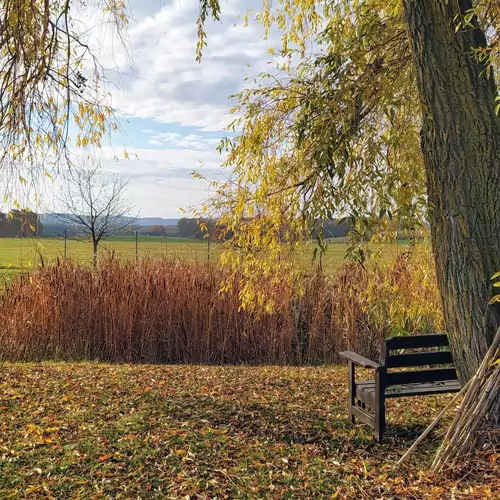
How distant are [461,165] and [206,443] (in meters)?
2.43

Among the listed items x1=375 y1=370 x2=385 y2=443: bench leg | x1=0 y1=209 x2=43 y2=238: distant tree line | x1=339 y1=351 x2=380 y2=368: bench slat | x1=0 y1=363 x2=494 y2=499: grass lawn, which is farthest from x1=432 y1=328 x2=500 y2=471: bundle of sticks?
x1=0 y1=209 x2=43 y2=238: distant tree line

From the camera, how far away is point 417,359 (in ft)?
12.0

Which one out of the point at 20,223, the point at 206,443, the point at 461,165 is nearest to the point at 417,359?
the point at 461,165

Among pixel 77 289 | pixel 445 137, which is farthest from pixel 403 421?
pixel 77 289

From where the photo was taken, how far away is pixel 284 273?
17.3 ft

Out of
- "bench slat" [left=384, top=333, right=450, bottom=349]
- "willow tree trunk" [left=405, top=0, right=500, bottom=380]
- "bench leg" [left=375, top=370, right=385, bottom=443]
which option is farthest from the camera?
"bench slat" [left=384, top=333, right=450, bottom=349]

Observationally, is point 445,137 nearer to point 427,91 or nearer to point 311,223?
point 427,91

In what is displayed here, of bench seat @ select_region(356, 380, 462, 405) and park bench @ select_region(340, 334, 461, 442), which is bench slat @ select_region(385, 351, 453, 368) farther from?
bench seat @ select_region(356, 380, 462, 405)

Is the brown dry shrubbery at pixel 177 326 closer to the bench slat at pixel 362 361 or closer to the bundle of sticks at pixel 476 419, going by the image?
the bench slat at pixel 362 361

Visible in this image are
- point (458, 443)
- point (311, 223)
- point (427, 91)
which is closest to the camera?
point (458, 443)

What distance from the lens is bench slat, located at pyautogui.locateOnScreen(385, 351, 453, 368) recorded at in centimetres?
353

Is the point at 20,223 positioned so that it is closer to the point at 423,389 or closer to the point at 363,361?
the point at 363,361

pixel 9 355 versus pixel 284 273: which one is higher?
pixel 284 273

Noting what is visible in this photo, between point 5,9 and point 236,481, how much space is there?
4.05 m
